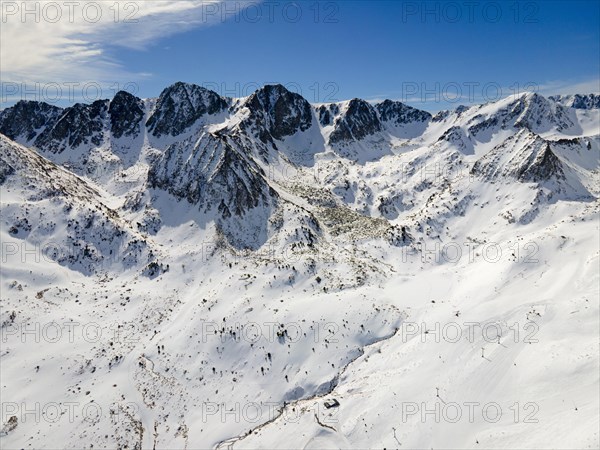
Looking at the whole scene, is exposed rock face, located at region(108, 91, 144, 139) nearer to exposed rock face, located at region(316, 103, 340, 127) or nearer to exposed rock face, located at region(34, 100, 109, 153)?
exposed rock face, located at region(34, 100, 109, 153)

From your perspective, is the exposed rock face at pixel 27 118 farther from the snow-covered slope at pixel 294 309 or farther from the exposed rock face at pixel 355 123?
the exposed rock face at pixel 355 123

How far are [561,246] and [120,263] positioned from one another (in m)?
72.6

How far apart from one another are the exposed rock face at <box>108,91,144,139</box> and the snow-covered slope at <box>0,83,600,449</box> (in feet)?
171

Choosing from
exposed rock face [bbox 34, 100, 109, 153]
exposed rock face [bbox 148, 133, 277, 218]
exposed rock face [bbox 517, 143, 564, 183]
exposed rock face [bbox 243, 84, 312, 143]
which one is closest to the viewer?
exposed rock face [bbox 148, 133, 277, 218]

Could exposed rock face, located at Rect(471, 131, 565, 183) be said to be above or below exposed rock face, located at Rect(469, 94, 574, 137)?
below

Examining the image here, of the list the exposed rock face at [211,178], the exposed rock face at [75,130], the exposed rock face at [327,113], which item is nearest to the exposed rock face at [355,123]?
the exposed rock face at [327,113]

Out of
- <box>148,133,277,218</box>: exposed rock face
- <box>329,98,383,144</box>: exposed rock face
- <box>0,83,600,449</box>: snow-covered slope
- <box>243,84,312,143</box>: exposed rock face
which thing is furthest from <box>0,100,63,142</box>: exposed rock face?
<box>329,98,383,144</box>: exposed rock face

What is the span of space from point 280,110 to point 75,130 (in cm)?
8121

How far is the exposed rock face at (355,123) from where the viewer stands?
518 feet

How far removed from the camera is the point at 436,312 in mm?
49375

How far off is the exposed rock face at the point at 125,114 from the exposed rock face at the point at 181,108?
630cm

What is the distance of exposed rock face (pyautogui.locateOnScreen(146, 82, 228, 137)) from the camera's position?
14375 cm

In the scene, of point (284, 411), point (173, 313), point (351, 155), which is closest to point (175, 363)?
point (173, 313)

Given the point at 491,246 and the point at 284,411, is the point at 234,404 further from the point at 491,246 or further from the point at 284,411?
the point at 491,246
